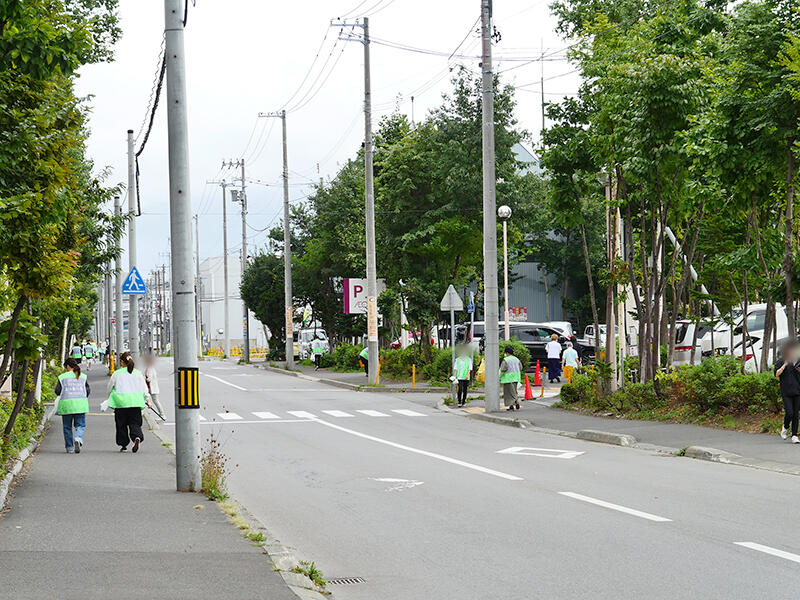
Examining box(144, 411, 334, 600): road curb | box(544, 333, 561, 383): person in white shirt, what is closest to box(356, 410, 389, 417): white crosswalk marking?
box(544, 333, 561, 383): person in white shirt

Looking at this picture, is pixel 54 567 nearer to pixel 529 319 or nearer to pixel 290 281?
pixel 290 281

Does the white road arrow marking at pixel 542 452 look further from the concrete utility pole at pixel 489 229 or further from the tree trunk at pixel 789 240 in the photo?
the concrete utility pole at pixel 489 229

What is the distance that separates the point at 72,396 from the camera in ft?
55.6

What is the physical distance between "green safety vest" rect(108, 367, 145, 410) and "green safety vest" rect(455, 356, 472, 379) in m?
11.6

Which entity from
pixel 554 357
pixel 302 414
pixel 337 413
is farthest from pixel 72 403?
pixel 554 357

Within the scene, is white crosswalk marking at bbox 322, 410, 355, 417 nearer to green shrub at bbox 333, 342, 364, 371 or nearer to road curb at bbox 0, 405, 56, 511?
road curb at bbox 0, 405, 56, 511

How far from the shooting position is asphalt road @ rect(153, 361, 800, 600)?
295 inches

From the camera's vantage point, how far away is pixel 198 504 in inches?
431

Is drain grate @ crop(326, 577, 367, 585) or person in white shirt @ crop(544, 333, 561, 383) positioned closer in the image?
drain grate @ crop(326, 577, 367, 585)

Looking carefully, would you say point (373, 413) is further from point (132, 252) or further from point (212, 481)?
point (212, 481)

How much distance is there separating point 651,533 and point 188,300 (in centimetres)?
597

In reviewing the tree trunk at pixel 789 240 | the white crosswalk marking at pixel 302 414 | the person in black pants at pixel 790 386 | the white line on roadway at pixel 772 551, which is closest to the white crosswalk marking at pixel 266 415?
the white crosswalk marking at pixel 302 414

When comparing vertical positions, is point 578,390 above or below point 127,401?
below

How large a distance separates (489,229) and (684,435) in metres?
8.23
